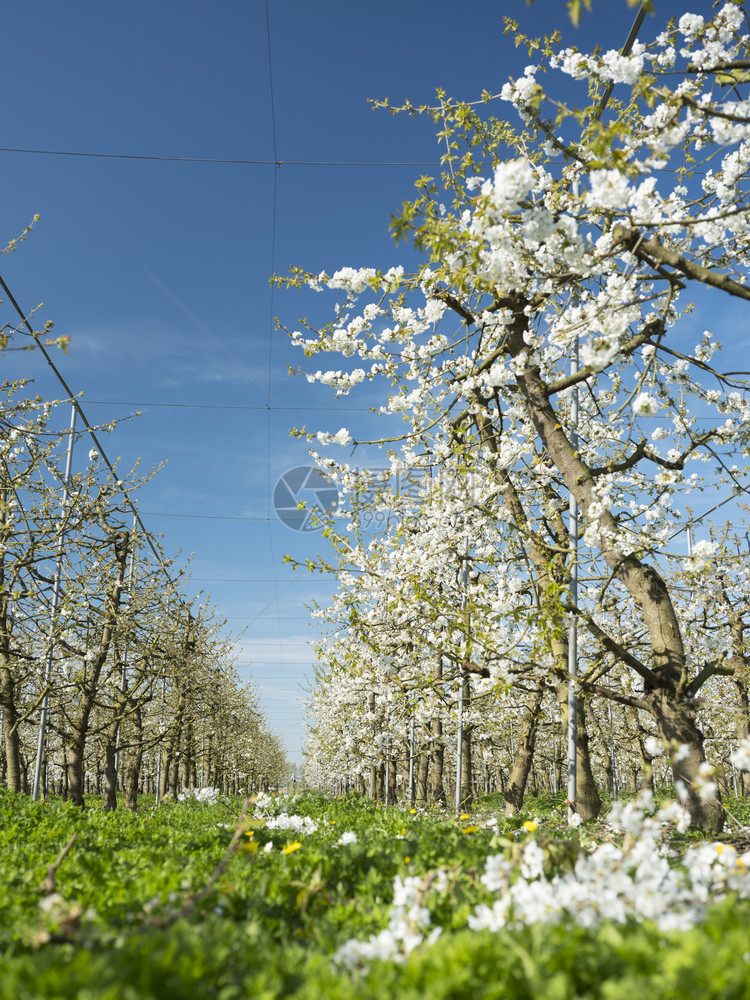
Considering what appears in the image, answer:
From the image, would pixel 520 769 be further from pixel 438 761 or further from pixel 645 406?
pixel 645 406

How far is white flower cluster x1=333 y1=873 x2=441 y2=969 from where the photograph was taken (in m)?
2.30

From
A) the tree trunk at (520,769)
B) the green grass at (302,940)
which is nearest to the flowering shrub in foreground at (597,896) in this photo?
the green grass at (302,940)

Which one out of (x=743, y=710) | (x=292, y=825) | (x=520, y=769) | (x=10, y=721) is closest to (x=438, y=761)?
(x=520, y=769)

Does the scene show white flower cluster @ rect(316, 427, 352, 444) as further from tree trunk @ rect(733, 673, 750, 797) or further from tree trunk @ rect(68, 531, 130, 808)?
tree trunk @ rect(733, 673, 750, 797)

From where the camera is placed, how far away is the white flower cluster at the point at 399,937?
230cm

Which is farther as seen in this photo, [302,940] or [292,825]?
[292,825]

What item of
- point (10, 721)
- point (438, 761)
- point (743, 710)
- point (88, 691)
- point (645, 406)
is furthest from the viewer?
point (743, 710)

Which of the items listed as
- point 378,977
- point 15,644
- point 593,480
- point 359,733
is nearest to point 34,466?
point 15,644

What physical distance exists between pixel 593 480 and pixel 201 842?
4.85 metres

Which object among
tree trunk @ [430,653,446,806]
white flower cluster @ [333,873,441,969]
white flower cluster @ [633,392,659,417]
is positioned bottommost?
tree trunk @ [430,653,446,806]

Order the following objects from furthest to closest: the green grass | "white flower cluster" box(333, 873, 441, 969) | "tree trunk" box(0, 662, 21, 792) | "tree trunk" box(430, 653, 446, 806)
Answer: "tree trunk" box(430, 653, 446, 806)
"tree trunk" box(0, 662, 21, 792)
"white flower cluster" box(333, 873, 441, 969)
the green grass

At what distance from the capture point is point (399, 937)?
2494 mm

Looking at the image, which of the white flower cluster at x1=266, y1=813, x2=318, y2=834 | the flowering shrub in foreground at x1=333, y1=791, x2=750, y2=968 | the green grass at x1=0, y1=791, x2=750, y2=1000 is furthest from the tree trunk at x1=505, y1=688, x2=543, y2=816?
the flowering shrub in foreground at x1=333, y1=791, x2=750, y2=968

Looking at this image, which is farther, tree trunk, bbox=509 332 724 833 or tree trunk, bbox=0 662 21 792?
tree trunk, bbox=0 662 21 792
